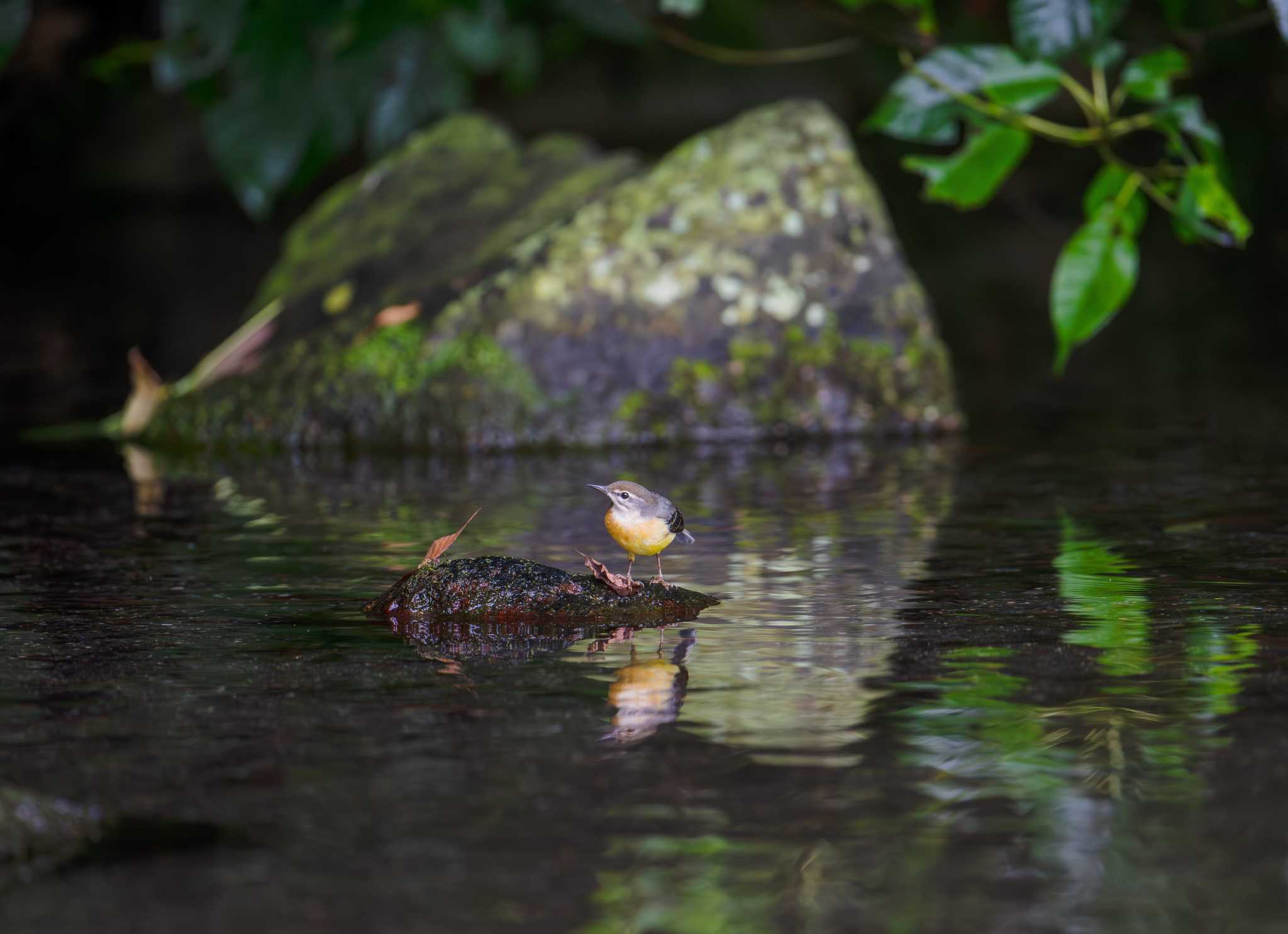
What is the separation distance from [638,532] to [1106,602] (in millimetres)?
741

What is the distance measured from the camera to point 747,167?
583 cm

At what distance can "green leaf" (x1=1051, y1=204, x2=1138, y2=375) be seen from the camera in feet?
11.6

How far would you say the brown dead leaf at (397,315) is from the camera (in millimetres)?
5664

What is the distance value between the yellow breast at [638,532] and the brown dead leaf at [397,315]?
8.59 ft

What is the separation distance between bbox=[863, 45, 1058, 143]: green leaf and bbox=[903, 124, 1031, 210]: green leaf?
0.07 meters

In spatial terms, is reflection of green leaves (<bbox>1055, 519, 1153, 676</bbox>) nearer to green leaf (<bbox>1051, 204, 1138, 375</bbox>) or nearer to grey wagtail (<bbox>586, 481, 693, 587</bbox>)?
green leaf (<bbox>1051, 204, 1138, 375</bbox>)

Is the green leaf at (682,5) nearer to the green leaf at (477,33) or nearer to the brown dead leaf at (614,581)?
the green leaf at (477,33)

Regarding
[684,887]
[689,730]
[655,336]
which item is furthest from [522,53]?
[684,887]

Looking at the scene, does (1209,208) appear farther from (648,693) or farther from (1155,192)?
(648,693)

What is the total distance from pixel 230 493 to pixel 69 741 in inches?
94.5

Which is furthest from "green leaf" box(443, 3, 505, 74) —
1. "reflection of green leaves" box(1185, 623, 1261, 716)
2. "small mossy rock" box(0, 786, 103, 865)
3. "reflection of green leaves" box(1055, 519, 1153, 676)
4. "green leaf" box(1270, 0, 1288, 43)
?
"small mossy rock" box(0, 786, 103, 865)

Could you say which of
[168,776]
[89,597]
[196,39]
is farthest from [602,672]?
[196,39]

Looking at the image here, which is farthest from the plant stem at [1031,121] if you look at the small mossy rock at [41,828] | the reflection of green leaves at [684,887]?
the small mossy rock at [41,828]

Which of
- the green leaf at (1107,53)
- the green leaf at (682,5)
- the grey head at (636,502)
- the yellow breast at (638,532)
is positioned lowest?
the yellow breast at (638,532)
